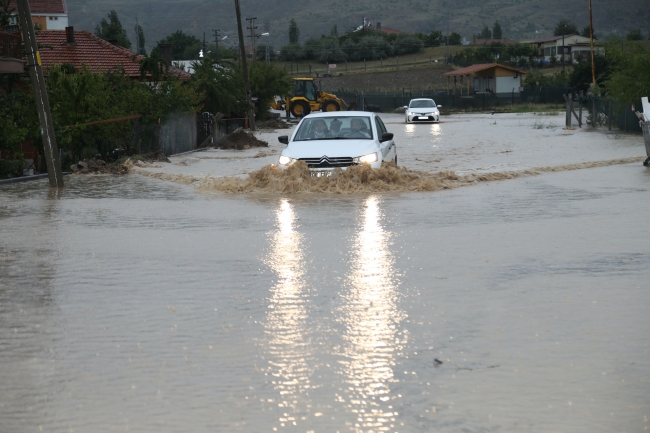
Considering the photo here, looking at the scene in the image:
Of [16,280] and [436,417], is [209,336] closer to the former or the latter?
[436,417]

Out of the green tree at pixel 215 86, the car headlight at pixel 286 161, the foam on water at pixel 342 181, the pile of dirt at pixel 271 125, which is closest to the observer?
the foam on water at pixel 342 181

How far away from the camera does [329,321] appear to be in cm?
709

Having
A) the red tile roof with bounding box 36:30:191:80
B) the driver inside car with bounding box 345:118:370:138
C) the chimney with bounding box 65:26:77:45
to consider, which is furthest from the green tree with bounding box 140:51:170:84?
the driver inside car with bounding box 345:118:370:138

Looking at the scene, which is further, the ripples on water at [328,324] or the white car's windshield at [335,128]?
the white car's windshield at [335,128]

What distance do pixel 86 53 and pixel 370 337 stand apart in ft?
118

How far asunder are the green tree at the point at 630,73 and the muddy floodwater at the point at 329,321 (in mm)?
19993

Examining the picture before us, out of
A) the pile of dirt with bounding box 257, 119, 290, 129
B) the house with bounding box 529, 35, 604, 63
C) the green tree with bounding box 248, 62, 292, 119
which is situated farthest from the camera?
the house with bounding box 529, 35, 604, 63

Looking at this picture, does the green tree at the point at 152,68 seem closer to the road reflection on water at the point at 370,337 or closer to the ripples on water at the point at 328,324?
the ripples on water at the point at 328,324

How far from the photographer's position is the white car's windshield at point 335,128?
57.5ft

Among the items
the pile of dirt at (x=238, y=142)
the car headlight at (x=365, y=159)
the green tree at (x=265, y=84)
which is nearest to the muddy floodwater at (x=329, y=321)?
the car headlight at (x=365, y=159)

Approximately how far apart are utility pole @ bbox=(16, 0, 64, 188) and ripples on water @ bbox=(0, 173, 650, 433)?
578 centimetres

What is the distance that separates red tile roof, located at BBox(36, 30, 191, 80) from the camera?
125 feet

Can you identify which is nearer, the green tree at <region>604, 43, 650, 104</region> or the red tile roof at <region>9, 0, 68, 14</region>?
the green tree at <region>604, 43, 650, 104</region>

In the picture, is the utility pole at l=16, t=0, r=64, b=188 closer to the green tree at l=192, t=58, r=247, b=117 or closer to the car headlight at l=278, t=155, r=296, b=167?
the car headlight at l=278, t=155, r=296, b=167
